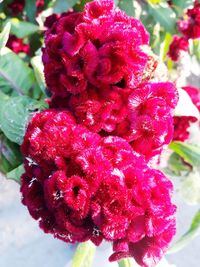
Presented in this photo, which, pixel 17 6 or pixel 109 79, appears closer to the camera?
pixel 109 79

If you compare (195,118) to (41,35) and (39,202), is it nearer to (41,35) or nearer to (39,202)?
(39,202)

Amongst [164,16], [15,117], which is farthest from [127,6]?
[15,117]

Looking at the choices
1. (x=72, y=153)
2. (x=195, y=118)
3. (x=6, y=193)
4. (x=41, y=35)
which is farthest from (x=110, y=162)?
(x=41, y=35)

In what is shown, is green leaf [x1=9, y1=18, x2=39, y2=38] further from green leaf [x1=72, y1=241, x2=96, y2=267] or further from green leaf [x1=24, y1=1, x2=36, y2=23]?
green leaf [x1=72, y1=241, x2=96, y2=267]

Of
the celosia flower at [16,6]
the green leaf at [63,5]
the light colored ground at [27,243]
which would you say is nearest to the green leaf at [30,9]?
the celosia flower at [16,6]

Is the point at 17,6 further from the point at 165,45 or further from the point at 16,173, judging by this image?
the point at 16,173

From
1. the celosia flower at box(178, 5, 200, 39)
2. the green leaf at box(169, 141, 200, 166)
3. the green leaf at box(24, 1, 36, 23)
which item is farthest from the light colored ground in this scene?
the green leaf at box(24, 1, 36, 23)

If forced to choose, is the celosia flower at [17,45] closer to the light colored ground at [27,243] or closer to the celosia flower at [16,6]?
the celosia flower at [16,6]
